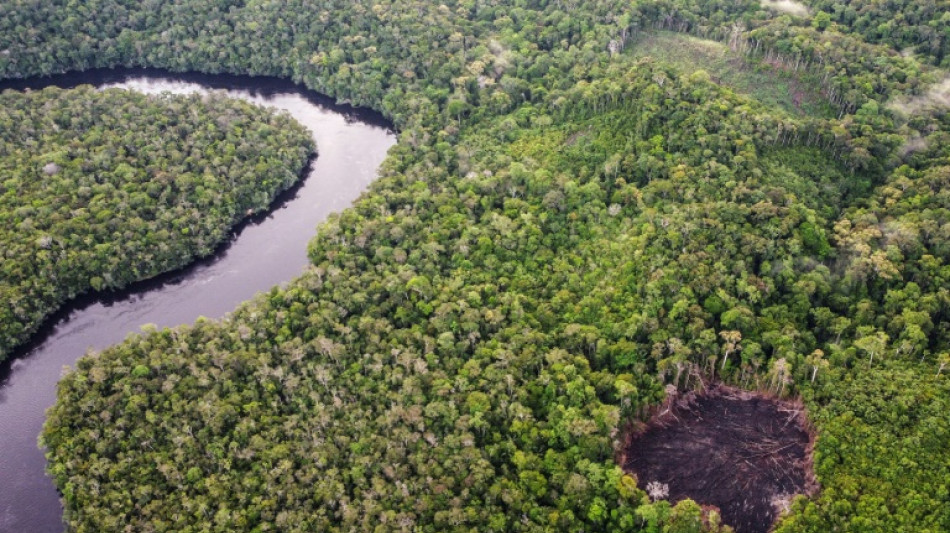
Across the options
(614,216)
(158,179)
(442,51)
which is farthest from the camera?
(442,51)

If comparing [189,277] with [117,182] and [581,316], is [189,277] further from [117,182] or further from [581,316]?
[581,316]

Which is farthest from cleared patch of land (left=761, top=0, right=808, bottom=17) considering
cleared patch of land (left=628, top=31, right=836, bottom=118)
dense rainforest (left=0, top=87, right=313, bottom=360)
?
Answer: dense rainforest (left=0, top=87, right=313, bottom=360)

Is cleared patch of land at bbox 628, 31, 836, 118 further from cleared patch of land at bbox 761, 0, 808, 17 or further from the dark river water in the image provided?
the dark river water

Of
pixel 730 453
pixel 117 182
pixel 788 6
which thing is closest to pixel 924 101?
pixel 788 6

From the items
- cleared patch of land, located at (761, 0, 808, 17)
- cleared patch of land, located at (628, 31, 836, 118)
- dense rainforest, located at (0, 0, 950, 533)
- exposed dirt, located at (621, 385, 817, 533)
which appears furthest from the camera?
cleared patch of land, located at (761, 0, 808, 17)

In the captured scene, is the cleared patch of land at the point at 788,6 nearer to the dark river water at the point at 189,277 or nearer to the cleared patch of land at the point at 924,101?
the cleared patch of land at the point at 924,101

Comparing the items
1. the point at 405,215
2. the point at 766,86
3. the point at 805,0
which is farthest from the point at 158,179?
the point at 805,0

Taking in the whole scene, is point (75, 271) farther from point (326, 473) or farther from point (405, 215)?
point (326, 473)
